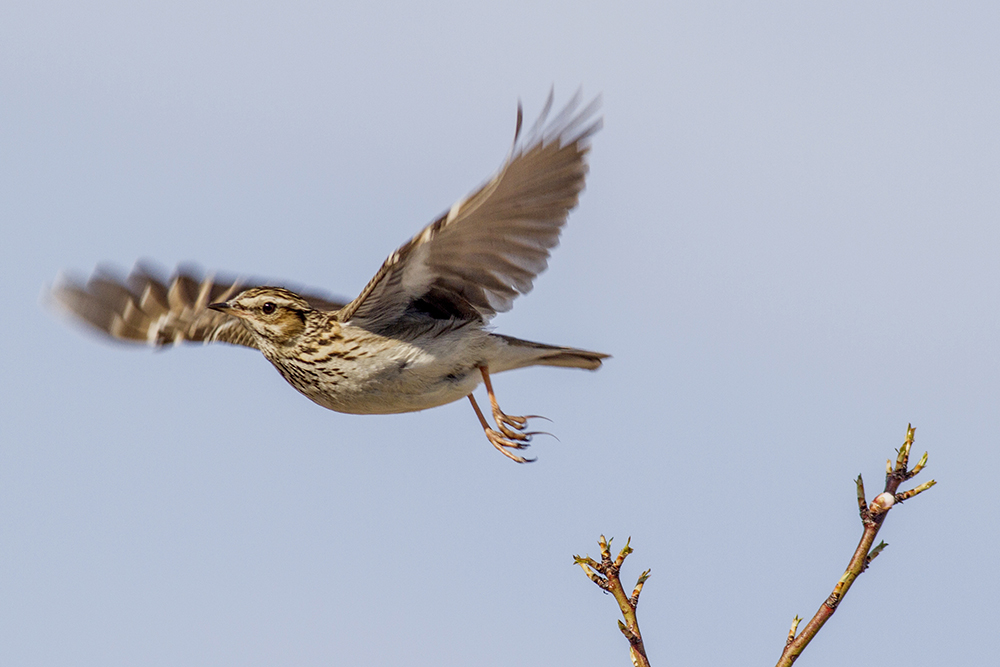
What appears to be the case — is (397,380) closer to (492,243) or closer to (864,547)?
(492,243)

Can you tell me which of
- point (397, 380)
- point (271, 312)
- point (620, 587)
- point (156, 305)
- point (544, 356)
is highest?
point (156, 305)

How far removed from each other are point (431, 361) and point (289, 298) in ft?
4.89

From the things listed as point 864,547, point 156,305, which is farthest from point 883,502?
point 156,305

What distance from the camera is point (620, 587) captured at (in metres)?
4.72

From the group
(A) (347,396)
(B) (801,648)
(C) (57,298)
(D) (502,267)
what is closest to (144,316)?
(C) (57,298)

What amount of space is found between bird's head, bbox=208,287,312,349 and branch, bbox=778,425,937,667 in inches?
212

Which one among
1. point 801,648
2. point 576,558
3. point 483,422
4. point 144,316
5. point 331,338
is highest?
point 144,316

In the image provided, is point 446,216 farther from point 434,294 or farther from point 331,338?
point 331,338

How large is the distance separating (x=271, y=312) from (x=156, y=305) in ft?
9.62

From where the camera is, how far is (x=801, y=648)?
4.07 m

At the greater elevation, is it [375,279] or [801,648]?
[375,279]

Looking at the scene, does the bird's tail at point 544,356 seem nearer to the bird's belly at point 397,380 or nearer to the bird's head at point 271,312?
the bird's belly at point 397,380

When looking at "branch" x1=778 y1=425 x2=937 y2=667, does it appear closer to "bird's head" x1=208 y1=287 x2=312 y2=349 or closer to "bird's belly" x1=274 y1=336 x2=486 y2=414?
"bird's belly" x1=274 y1=336 x2=486 y2=414

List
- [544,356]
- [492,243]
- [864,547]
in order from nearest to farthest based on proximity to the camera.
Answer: [864,547] → [492,243] → [544,356]
